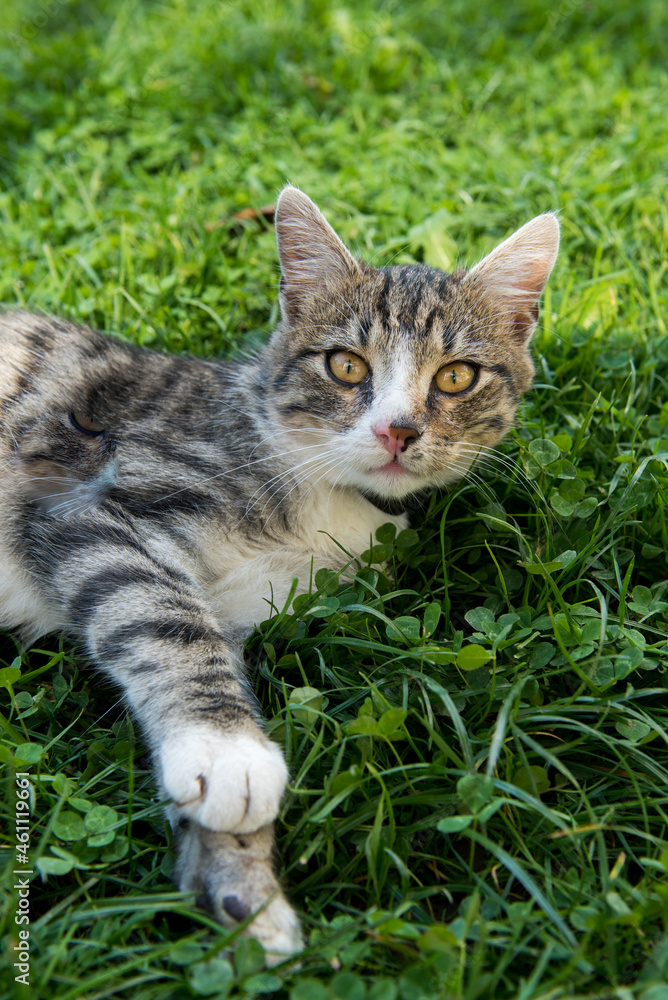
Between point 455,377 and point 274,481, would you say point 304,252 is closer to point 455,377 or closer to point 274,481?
point 455,377

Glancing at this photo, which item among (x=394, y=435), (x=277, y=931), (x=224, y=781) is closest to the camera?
(x=277, y=931)

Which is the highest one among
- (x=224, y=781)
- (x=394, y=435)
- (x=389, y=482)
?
(x=394, y=435)

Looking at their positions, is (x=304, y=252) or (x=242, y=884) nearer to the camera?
(x=242, y=884)

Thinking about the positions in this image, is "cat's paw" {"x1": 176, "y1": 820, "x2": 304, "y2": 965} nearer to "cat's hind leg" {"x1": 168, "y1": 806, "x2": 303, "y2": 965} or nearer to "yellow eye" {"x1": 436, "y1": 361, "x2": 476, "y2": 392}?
"cat's hind leg" {"x1": 168, "y1": 806, "x2": 303, "y2": 965}

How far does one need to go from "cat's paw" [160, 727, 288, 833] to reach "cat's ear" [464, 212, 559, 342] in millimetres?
1853

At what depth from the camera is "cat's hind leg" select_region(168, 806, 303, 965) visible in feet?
5.33

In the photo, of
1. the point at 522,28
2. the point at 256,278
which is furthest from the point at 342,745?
the point at 522,28

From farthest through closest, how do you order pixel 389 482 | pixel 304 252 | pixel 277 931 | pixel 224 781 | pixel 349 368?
pixel 304 252, pixel 349 368, pixel 389 482, pixel 224 781, pixel 277 931

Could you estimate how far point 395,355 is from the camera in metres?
2.47

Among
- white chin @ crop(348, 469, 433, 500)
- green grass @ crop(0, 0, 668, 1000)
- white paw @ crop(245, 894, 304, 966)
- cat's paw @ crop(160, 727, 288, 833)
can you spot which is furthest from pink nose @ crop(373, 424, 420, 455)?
white paw @ crop(245, 894, 304, 966)

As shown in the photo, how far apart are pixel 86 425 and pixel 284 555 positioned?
0.90 metres

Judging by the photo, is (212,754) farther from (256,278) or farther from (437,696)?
(256,278)

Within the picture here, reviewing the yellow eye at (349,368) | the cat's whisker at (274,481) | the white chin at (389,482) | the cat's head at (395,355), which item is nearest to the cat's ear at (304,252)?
the cat's head at (395,355)

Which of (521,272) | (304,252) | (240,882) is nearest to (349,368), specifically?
(304,252)
